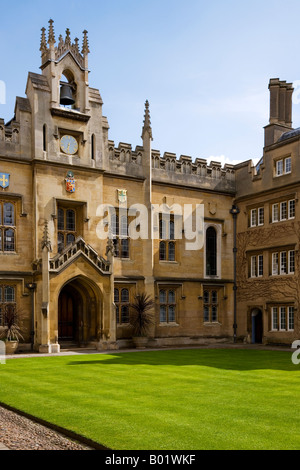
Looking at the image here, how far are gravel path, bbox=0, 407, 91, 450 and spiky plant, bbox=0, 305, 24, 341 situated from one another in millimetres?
14438

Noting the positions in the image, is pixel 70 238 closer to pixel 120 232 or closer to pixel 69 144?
pixel 120 232

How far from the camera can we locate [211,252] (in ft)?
107

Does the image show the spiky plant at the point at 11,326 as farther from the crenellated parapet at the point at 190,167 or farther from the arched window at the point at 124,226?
the crenellated parapet at the point at 190,167

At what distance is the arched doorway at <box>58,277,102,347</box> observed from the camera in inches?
1047

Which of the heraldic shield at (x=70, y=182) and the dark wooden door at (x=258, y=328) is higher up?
the heraldic shield at (x=70, y=182)

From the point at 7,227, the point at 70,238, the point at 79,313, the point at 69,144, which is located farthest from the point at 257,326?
the point at 7,227

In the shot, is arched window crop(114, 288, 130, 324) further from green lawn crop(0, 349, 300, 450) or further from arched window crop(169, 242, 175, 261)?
green lawn crop(0, 349, 300, 450)

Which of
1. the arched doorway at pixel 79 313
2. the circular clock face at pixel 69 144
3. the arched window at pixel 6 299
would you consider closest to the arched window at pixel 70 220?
the arched doorway at pixel 79 313

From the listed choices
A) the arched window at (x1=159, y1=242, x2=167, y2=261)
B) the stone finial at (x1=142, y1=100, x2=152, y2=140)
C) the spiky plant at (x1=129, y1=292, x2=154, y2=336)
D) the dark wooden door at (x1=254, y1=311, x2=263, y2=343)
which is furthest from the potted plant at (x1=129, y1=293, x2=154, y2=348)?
the stone finial at (x1=142, y1=100, x2=152, y2=140)

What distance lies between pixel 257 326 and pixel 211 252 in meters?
5.17

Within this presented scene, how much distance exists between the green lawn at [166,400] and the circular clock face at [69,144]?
39.0ft

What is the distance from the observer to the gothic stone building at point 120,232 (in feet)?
83.6
